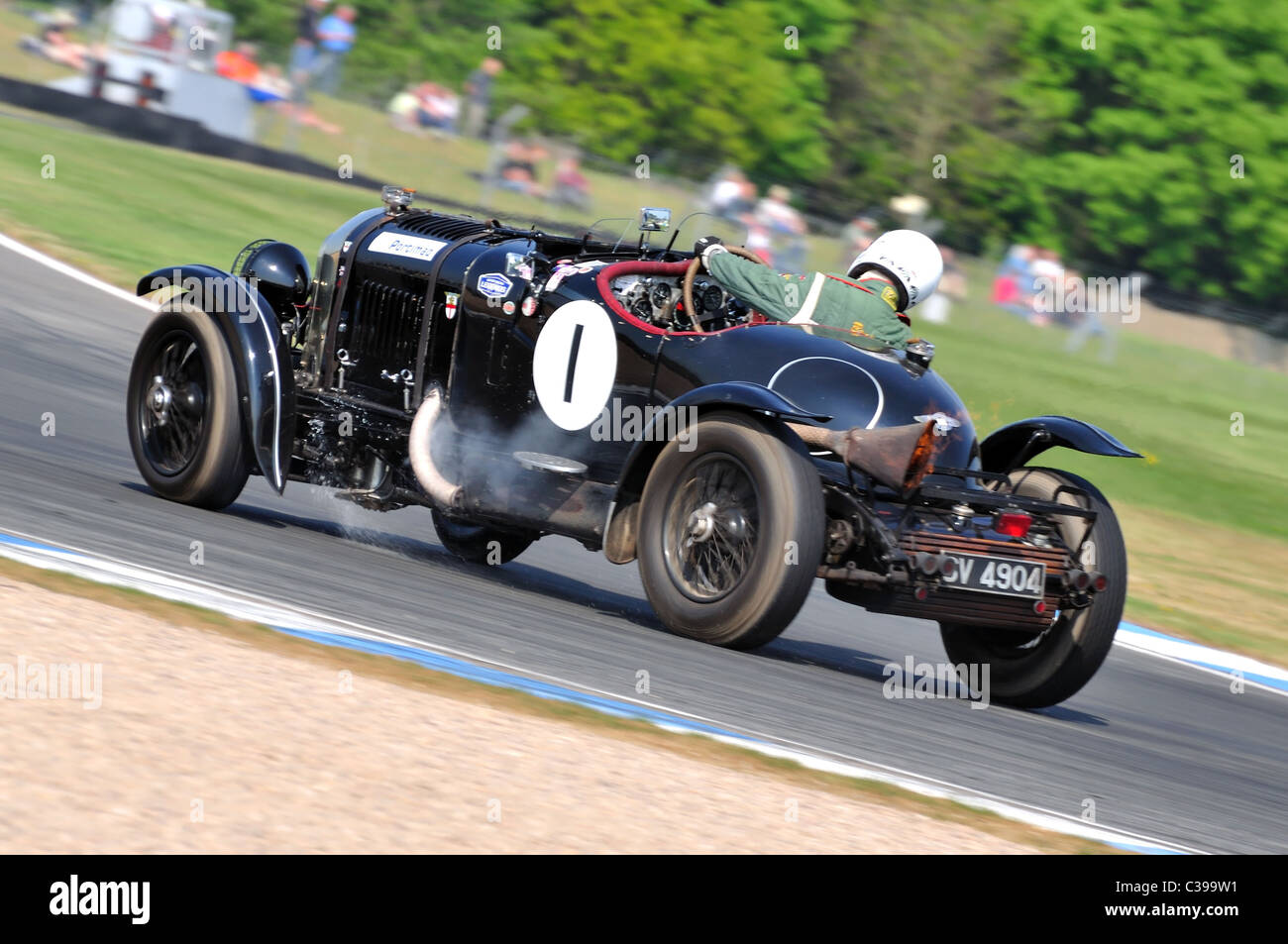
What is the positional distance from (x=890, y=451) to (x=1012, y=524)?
2.04 ft

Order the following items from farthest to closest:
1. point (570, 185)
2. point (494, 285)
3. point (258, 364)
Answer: point (570, 185), point (258, 364), point (494, 285)

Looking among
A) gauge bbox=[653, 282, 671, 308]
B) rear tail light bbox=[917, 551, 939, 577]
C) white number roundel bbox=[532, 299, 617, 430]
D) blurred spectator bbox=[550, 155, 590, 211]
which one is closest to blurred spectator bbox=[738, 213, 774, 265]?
blurred spectator bbox=[550, 155, 590, 211]

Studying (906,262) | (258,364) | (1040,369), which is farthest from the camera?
(1040,369)

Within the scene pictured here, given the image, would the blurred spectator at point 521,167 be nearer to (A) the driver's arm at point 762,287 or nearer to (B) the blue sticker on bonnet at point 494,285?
(B) the blue sticker on bonnet at point 494,285

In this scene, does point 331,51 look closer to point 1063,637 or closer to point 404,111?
point 404,111

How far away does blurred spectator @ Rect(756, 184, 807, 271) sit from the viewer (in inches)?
951

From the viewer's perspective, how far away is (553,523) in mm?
7266

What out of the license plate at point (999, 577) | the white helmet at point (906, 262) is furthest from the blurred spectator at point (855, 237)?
the license plate at point (999, 577)

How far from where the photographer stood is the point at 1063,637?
23.1 ft

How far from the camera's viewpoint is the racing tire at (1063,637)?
274 inches

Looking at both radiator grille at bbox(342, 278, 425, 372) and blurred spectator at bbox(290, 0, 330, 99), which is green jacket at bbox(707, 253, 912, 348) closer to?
radiator grille at bbox(342, 278, 425, 372)

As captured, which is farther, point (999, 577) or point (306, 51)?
point (306, 51)

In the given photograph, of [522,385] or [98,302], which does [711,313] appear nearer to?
[522,385]

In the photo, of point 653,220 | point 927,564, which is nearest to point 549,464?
point 653,220
